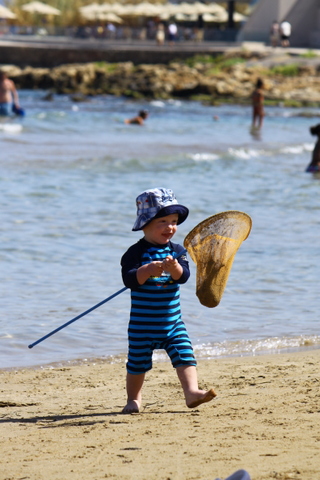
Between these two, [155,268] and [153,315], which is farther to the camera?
[153,315]

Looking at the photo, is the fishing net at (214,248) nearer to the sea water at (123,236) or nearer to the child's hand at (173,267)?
the child's hand at (173,267)

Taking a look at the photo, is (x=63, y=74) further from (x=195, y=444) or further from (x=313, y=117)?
(x=195, y=444)

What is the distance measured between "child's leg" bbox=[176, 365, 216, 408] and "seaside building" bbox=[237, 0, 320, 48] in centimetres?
5220

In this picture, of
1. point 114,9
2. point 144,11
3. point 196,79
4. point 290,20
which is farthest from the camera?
point 114,9

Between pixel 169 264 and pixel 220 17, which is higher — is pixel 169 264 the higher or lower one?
the lower one

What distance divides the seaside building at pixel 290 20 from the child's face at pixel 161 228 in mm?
52005

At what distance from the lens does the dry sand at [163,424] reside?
10.3ft

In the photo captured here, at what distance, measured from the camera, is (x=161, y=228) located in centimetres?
412

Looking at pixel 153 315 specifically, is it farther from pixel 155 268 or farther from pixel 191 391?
Result: pixel 191 391

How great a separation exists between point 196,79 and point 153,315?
142 feet

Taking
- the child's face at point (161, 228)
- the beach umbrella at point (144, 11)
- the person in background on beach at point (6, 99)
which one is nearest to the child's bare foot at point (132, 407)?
the child's face at point (161, 228)

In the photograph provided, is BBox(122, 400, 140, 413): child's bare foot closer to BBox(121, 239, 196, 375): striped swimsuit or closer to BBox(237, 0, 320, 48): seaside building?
BBox(121, 239, 196, 375): striped swimsuit

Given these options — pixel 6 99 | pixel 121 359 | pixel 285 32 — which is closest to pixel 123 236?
pixel 121 359

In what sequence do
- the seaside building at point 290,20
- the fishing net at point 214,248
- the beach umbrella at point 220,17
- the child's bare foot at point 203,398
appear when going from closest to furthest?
the child's bare foot at point 203,398 → the fishing net at point 214,248 → the seaside building at point 290,20 → the beach umbrella at point 220,17
